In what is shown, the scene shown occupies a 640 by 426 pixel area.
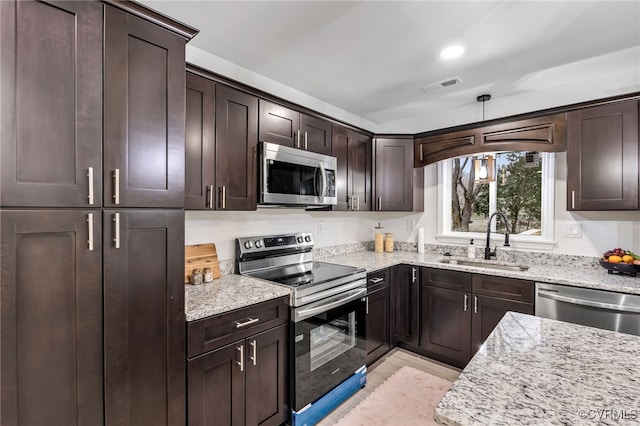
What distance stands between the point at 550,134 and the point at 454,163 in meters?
1.03

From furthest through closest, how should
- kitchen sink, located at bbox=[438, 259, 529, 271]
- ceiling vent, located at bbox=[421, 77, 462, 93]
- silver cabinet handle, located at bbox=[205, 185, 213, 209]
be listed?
kitchen sink, located at bbox=[438, 259, 529, 271] < ceiling vent, located at bbox=[421, 77, 462, 93] < silver cabinet handle, located at bbox=[205, 185, 213, 209]

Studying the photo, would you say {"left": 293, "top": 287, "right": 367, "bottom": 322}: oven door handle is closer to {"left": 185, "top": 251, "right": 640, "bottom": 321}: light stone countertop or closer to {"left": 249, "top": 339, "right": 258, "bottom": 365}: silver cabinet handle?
{"left": 185, "top": 251, "right": 640, "bottom": 321}: light stone countertop

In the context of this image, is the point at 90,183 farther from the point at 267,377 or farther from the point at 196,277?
the point at 267,377

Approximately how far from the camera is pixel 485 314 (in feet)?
8.82

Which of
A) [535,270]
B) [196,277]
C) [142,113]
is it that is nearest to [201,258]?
[196,277]

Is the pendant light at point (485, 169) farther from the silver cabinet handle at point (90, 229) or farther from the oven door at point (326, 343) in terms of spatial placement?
the silver cabinet handle at point (90, 229)

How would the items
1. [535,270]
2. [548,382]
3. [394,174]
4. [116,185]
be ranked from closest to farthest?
[548,382] → [116,185] → [535,270] → [394,174]

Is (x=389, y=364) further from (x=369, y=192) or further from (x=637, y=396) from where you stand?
(x=637, y=396)

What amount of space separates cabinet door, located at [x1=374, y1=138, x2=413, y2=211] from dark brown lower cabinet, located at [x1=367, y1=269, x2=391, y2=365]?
87 cm

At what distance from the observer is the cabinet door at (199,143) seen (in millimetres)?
1873

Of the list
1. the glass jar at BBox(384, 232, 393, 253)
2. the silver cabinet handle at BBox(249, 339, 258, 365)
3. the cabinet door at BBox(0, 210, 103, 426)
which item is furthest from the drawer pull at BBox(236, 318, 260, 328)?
the glass jar at BBox(384, 232, 393, 253)

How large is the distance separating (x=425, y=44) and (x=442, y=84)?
777 millimetres

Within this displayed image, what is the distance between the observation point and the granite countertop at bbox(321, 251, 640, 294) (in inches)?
86.3

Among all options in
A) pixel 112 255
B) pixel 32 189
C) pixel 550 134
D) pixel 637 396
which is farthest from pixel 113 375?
pixel 550 134
